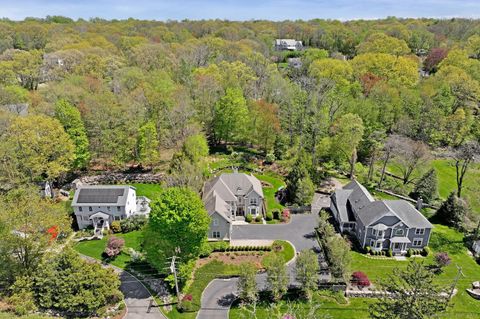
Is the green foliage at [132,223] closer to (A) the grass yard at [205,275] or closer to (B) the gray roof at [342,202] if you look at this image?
(A) the grass yard at [205,275]

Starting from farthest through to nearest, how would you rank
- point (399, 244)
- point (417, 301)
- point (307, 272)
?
point (399, 244) < point (307, 272) < point (417, 301)

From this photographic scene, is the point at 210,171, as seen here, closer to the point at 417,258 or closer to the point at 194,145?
the point at 194,145

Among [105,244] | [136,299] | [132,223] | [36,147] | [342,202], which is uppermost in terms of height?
[36,147]

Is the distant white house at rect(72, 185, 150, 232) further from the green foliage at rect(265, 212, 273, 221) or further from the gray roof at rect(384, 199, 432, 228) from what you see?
the gray roof at rect(384, 199, 432, 228)

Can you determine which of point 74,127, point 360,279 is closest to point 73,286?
point 360,279

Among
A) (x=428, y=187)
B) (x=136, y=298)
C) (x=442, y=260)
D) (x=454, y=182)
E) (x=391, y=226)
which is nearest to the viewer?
(x=136, y=298)

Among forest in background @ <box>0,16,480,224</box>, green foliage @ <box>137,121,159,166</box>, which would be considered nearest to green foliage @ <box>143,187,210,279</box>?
forest in background @ <box>0,16,480,224</box>

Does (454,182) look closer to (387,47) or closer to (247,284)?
(247,284)

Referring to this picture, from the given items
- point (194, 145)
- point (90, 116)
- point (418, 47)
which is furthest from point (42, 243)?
point (418, 47)
